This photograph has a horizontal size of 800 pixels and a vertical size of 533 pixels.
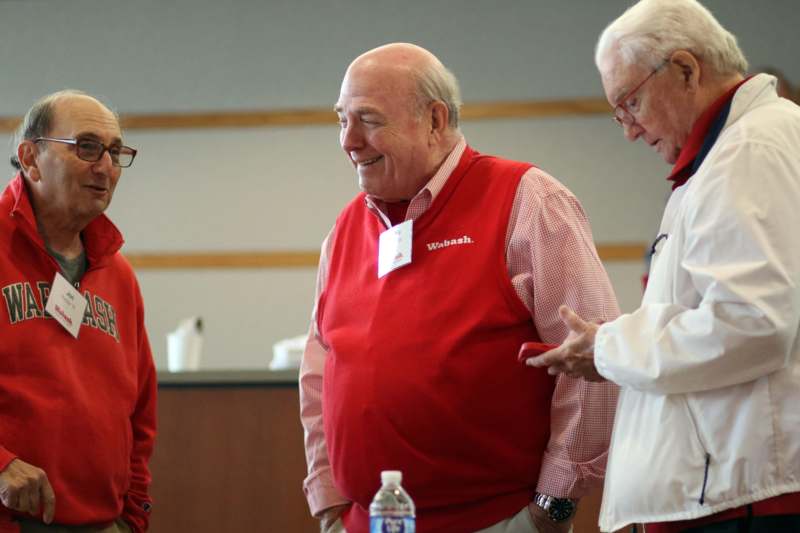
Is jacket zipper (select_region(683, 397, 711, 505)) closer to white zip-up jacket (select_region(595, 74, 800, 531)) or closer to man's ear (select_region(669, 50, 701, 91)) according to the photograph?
white zip-up jacket (select_region(595, 74, 800, 531))

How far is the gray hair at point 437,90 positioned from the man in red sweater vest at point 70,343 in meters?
0.85

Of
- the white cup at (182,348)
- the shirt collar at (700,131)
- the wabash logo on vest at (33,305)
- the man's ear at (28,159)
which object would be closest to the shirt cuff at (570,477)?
the shirt collar at (700,131)

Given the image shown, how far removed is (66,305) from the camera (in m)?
2.41

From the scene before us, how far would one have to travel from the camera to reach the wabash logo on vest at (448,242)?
218 centimetres

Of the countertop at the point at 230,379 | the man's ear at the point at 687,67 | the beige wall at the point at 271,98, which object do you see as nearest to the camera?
the man's ear at the point at 687,67

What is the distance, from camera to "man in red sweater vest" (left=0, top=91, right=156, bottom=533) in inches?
88.8

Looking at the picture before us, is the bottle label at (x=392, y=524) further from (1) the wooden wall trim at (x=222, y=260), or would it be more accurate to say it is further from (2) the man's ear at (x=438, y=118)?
(1) the wooden wall trim at (x=222, y=260)

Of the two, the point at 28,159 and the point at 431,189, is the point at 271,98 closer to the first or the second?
the point at 28,159

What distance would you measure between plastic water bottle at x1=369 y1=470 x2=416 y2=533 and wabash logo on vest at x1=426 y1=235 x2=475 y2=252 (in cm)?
62

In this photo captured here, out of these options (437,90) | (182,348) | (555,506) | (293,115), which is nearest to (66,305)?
(437,90)

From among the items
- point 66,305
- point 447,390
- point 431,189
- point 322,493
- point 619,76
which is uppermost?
point 619,76

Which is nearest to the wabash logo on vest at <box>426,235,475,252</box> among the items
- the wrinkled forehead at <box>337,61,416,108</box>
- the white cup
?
the wrinkled forehead at <box>337,61,416,108</box>

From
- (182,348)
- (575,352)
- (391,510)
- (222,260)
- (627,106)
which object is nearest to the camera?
(391,510)

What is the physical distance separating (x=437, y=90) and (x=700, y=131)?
28.8 inches
